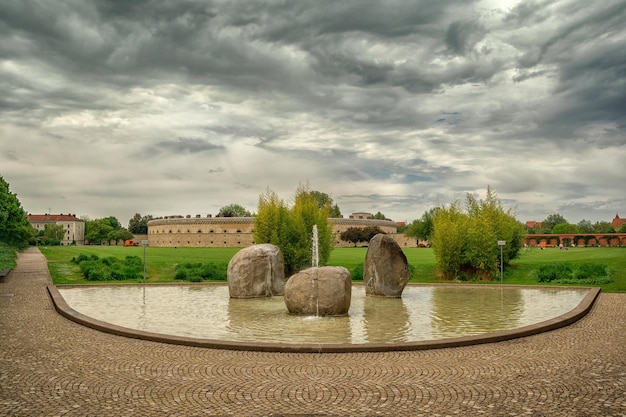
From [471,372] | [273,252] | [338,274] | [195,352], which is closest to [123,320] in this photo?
[195,352]

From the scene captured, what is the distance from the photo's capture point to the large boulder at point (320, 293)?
45.9 ft

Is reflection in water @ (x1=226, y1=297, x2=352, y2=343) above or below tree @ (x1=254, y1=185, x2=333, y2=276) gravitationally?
below

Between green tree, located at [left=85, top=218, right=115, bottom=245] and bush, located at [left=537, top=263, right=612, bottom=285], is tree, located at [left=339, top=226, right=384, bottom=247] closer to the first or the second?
green tree, located at [left=85, top=218, right=115, bottom=245]

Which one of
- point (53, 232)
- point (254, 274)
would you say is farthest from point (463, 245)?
point (53, 232)

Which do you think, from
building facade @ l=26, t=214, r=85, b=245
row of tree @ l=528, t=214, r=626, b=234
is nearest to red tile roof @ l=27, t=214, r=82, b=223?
building facade @ l=26, t=214, r=85, b=245

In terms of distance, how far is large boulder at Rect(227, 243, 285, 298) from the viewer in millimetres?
18750

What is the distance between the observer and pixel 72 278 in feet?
90.0

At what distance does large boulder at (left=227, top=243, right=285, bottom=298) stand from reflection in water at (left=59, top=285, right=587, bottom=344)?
0.62m

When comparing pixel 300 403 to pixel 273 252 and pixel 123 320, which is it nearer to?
pixel 123 320

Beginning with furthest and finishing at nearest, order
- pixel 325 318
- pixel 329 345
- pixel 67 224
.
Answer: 1. pixel 67 224
2. pixel 325 318
3. pixel 329 345

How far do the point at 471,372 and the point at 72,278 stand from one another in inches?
970

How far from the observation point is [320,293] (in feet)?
46.0

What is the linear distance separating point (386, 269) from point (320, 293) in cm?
590

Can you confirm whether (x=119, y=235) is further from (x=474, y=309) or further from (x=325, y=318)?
(x=325, y=318)
